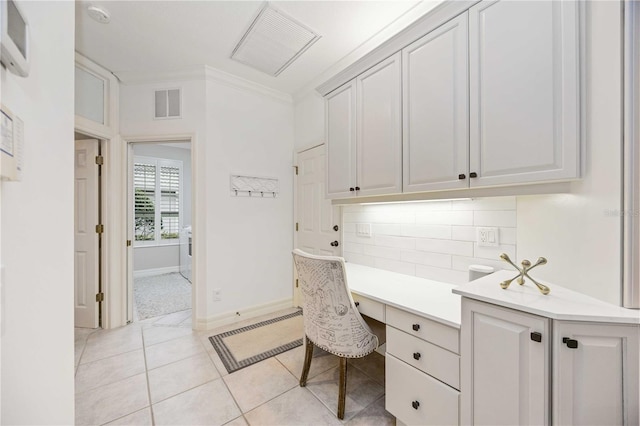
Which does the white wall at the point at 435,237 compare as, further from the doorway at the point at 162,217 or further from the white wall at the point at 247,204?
the doorway at the point at 162,217

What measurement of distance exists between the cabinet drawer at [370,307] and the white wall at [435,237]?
0.58 meters

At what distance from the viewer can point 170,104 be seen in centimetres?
282

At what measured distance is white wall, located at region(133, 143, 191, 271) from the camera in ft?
16.5

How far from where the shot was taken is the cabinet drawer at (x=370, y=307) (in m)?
1.56

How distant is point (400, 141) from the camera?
1748mm

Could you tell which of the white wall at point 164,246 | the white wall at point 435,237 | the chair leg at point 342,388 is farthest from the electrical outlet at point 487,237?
the white wall at point 164,246

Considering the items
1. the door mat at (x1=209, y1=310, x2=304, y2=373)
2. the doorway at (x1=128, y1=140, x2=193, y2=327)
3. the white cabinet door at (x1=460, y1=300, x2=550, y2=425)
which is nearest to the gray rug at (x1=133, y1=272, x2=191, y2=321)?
the doorway at (x1=128, y1=140, x2=193, y2=327)

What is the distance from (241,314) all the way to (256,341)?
59 centimetres

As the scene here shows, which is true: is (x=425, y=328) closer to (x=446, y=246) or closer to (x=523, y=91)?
(x=446, y=246)

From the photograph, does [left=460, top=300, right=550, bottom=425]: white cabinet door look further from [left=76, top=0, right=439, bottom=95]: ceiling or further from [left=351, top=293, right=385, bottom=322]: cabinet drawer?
[left=76, top=0, right=439, bottom=95]: ceiling

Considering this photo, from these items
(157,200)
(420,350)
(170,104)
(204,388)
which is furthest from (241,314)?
(157,200)

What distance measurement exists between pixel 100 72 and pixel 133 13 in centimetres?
105

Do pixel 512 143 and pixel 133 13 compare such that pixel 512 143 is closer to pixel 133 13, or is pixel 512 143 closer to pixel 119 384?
pixel 133 13

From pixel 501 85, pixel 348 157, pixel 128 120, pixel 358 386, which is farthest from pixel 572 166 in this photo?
pixel 128 120
